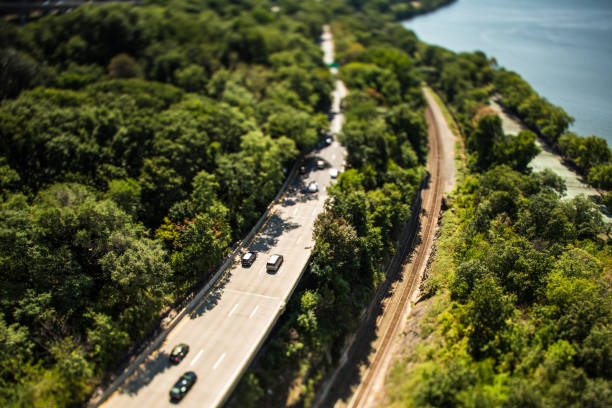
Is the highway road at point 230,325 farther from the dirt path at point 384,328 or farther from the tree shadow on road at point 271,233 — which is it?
the dirt path at point 384,328

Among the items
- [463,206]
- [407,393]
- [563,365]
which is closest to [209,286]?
[407,393]

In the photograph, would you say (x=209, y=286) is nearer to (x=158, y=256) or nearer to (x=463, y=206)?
(x=158, y=256)

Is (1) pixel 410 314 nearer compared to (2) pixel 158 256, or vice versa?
(2) pixel 158 256

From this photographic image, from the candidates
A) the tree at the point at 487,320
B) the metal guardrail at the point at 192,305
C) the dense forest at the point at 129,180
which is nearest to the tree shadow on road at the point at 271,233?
the metal guardrail at the point at 192,305

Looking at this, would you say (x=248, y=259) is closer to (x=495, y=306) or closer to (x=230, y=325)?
(x=230, y=325)

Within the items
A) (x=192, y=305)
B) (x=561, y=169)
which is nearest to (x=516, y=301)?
(x=192, y=305)

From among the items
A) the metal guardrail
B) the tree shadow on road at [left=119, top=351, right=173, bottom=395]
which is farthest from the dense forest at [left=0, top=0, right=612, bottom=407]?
the tree shadow on road at [left=119, top=351, right=173, bottom=395]

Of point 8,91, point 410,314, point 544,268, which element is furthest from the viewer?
point 8,91
